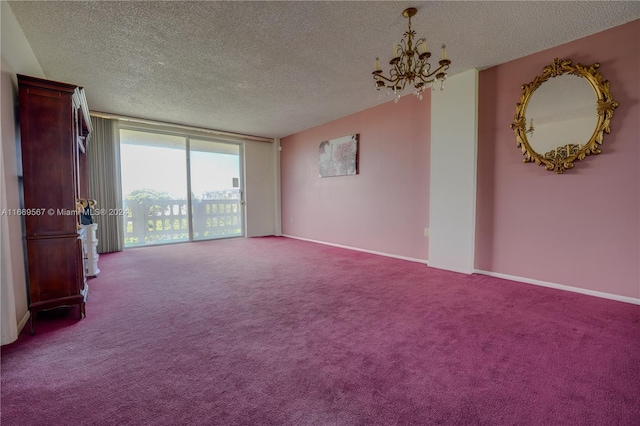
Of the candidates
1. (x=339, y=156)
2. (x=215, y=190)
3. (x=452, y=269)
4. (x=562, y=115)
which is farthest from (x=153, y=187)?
(x=562, y=115)

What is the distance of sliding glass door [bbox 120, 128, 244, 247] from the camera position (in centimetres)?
526

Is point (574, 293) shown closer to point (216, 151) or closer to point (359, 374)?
point (359, 374)

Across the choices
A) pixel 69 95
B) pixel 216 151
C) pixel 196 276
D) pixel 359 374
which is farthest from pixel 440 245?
pixel 216 151

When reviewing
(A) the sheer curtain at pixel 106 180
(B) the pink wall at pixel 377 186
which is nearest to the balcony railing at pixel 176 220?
(A) the sheer curtain at pixel 106 180

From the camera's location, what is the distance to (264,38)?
8.48 ft

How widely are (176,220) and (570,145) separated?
650 centimetres

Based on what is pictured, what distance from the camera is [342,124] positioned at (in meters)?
5.27

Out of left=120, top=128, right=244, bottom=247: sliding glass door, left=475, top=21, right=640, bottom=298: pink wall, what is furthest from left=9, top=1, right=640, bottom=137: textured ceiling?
left=120, top=128, right=244, bottom=247: sliding glass door

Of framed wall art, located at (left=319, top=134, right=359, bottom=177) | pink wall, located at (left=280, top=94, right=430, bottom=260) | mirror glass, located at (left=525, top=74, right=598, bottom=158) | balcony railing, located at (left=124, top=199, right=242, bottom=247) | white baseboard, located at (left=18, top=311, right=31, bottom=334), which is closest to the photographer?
white baseboard, located at (left=18, top=311, right=31, bottom=334)

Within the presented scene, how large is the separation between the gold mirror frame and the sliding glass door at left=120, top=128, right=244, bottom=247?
18.4 ft

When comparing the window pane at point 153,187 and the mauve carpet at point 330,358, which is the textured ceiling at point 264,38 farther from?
the mauve carpet at point 330,358

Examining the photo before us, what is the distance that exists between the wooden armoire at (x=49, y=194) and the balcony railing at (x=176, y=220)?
345cm

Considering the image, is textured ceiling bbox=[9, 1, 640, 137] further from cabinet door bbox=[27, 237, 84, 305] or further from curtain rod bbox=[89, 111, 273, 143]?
cabinet door bbox=[27, 237, 84, 305]

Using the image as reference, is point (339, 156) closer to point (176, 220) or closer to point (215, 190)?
point (215, 190)
